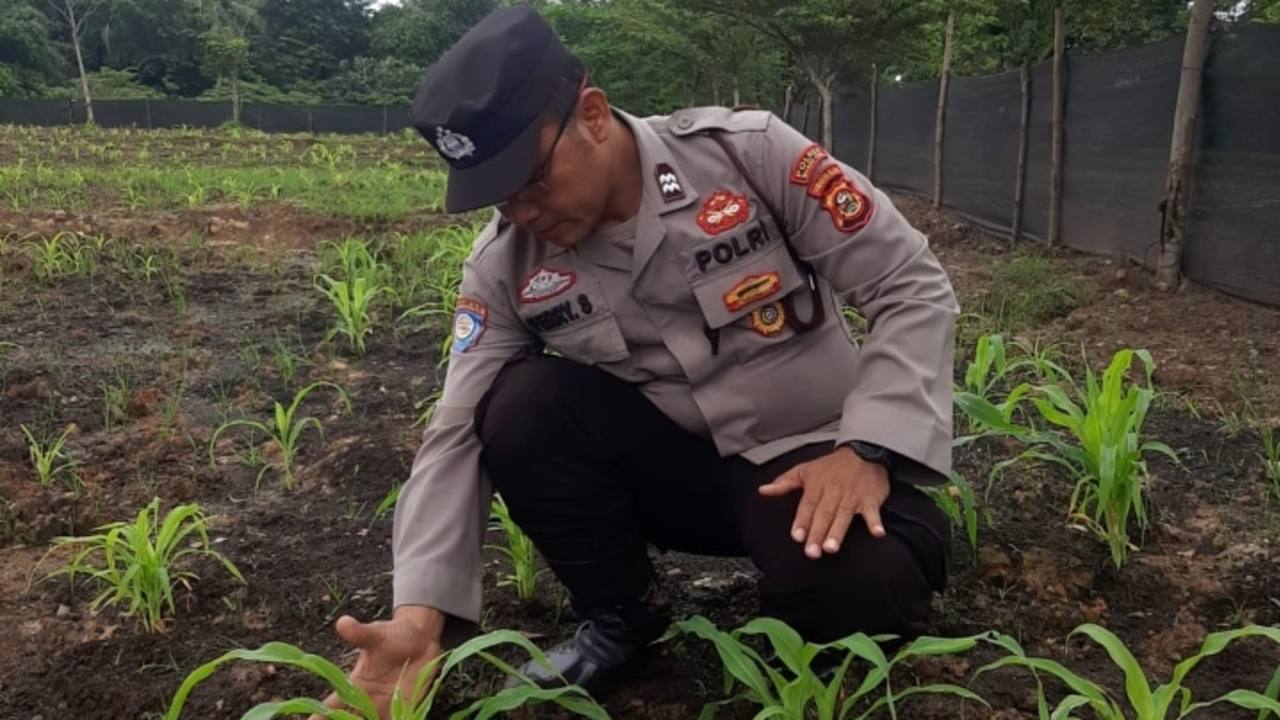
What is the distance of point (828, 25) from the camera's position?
524 inches

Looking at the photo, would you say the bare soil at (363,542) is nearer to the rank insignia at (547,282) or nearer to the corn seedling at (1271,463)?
the corn seedling at (1271,463)

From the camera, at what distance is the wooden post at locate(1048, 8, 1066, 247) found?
638cm

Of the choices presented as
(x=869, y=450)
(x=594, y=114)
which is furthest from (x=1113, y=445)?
(x=594, y=114)

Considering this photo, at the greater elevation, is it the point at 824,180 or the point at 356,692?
the point at 824,180

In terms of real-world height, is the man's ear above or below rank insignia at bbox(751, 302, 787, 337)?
above

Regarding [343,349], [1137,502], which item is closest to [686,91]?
[343,349]

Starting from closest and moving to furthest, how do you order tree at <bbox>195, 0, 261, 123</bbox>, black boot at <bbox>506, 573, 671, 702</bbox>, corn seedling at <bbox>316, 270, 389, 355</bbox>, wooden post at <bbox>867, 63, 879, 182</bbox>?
black boot at <bbox>506, 573, 671, 702</bbox>, corn seedling at <bbox>316, 270, 389, 355</bbox>, wooden post at <bbox>867, 63, 879, 182</bbox>, tree at <bbox>195, 0, 261, 123</bbox>

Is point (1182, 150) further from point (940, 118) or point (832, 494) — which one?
point (940, 118)

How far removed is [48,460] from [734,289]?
1845mm

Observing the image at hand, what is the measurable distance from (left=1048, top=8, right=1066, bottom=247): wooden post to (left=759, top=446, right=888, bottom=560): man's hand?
5.59 metres

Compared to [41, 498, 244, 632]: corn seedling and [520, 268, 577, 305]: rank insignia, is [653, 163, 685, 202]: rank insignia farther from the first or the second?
[41, 498, 244, 632]: corn seedling

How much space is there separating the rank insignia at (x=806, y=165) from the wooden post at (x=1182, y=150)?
3.92 m

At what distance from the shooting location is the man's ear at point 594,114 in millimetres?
1467

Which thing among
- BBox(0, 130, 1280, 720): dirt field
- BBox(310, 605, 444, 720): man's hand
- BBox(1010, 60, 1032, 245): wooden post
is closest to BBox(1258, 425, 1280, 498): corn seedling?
BBox(0, 130, 1280, 720): dirt field
